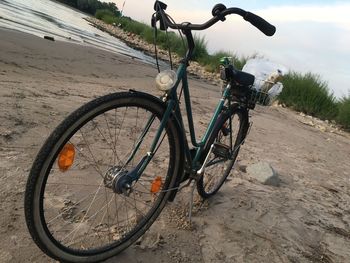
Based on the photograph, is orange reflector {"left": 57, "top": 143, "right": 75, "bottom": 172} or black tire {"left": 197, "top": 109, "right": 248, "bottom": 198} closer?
orange reflector {"left": 57, "top": 143, "right": 75, "bottom": 172}

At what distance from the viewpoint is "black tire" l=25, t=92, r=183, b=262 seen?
1.94 meters

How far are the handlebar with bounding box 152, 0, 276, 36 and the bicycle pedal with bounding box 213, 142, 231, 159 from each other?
0.99 metres

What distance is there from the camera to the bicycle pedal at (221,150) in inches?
125

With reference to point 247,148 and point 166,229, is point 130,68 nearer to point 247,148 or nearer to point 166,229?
point 247,148

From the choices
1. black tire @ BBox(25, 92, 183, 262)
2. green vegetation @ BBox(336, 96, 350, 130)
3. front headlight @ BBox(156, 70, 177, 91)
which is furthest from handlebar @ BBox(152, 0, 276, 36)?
green vegetation @ BBox(336, 96, 350, 130)

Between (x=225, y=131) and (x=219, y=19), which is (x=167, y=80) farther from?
(x=225, y=131)

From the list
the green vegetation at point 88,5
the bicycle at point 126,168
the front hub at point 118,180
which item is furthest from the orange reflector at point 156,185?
the green vegetation at point 88,5

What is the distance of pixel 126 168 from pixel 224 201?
4.50 ft

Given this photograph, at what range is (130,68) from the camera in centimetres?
1065

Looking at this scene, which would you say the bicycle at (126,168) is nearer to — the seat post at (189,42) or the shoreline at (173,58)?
the seat post at (189,42)

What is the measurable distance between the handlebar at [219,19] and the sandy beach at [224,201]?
1297 millimetres

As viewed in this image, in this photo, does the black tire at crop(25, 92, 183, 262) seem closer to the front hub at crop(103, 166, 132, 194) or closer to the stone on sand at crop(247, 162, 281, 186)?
the front hub at crop(103, 166, 132, 194)

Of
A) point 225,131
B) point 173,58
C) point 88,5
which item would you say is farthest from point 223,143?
point 88,5

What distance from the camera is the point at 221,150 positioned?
127 inches
